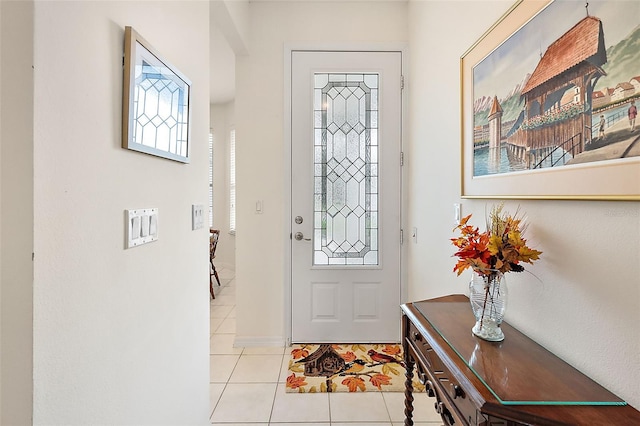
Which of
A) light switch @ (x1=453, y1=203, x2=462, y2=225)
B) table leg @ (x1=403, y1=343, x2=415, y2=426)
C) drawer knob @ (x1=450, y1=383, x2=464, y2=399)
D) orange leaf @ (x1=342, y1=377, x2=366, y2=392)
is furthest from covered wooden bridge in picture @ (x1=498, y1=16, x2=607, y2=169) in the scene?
orange leaf @ (x1=342, y1=377, x2=366, y2=392)

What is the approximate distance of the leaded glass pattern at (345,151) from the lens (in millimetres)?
2648

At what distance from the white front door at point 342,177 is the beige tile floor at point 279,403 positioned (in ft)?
1.49

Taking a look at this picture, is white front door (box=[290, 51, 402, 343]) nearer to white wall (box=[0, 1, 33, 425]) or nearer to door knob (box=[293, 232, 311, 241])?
door knob (box=[293, 232, 311, 241])

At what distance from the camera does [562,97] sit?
1.01 metres

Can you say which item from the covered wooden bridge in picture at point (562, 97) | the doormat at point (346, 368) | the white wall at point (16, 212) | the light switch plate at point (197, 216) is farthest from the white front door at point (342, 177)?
the white wall at point (16, 212)

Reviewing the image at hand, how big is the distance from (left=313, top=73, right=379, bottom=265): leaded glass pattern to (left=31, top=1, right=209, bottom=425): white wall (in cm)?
135

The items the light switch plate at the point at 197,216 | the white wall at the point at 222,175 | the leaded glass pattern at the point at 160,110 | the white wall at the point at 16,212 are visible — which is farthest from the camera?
the white wall at the point at 222,175

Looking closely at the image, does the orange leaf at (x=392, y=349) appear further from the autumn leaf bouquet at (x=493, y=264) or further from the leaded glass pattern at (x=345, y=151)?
the autumn leaf bouquet at (x=493, y=264)

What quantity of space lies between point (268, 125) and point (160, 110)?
1546 millimetres

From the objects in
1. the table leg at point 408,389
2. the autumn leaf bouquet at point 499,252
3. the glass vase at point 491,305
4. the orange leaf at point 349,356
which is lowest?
the orange leaf at point 349,356

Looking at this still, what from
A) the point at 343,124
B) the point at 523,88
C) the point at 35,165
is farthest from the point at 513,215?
the point at 343,124

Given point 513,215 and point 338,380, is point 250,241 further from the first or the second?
point 513,215

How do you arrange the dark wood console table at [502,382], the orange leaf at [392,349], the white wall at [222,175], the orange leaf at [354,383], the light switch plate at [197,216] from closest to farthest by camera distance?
1. the dark wood console table at [502,382]
2. the light switch plate at [197,216]
3. the orange leaf at [354,383]
4. the orange leaf at [392,349]
5. the white wall at [222,175]

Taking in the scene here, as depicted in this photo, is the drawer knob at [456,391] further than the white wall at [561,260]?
Yes
